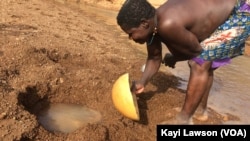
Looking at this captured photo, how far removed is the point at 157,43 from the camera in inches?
130

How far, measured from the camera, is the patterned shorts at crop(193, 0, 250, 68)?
2.95m

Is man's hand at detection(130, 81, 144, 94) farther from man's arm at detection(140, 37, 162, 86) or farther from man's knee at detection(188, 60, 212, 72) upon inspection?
man's knee at detection(188, 60, 212, 72)

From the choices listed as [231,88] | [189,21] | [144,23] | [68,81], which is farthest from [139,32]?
[231,88]

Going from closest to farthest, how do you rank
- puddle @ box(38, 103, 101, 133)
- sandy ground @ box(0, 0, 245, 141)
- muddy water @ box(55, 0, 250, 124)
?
sandy ground @ box(0, 0, 245, 141)
puddle @ box(38, 103, 101, 133)
muddy water @ box(55, 0, 250, 124)

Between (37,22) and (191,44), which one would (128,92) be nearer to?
(191,44)

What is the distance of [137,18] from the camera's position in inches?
104

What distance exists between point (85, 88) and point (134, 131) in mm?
805

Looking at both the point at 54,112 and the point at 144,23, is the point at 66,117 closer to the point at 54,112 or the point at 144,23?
the point at 54,112

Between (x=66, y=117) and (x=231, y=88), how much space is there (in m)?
2.46

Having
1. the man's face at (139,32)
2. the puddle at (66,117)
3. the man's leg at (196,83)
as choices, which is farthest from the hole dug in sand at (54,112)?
the man's face at (139,32)

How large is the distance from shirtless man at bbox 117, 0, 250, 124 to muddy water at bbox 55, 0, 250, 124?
1098mm

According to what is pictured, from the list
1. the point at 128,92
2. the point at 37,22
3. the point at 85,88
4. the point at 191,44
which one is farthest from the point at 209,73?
the point at 37,22

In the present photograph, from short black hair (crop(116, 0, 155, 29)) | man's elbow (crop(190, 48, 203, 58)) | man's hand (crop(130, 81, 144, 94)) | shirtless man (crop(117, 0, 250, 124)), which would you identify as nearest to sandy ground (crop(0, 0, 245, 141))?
man's hand (crop(130, 81, 144, 94))

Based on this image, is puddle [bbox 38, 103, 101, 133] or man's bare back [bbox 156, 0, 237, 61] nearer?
man's bare back [bbox 156, 0, 237, 61]
